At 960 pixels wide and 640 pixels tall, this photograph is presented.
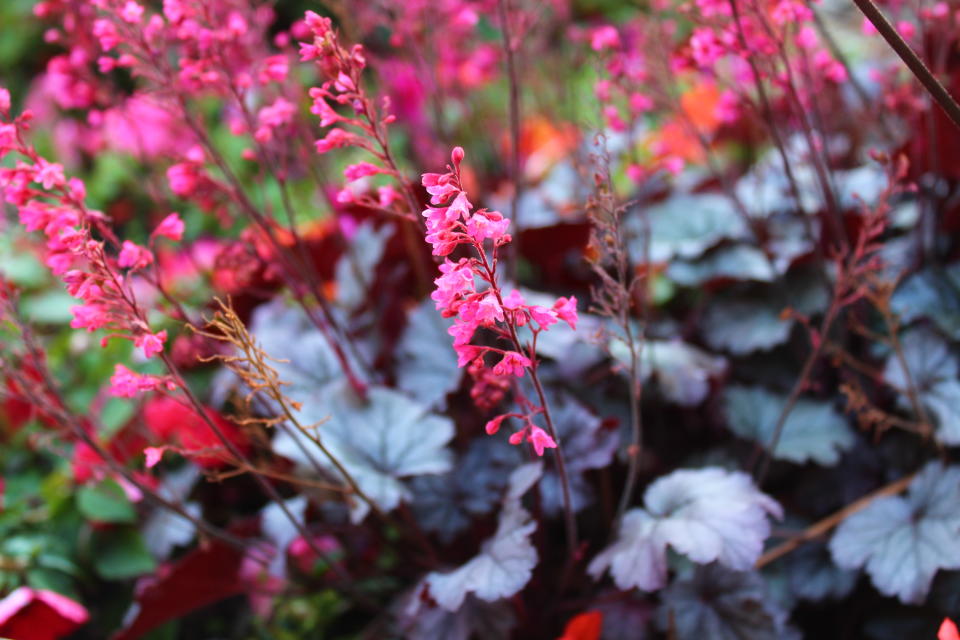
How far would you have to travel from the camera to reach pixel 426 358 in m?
1.53

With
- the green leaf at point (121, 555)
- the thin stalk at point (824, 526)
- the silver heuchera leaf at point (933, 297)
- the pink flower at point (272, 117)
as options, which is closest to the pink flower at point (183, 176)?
the pink flower at point (272, 117)

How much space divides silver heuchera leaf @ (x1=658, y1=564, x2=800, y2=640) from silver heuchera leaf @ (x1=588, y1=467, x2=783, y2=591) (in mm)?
130

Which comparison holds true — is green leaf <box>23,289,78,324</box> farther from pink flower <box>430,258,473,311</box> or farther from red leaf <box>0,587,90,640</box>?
pink flower <box>430,258,473,311</box>

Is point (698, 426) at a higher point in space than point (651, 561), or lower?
lower

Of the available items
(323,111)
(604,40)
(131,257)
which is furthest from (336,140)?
(604,40)

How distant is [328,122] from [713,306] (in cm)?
104

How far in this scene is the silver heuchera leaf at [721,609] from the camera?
118cm

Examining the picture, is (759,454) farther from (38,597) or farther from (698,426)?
(38,597)

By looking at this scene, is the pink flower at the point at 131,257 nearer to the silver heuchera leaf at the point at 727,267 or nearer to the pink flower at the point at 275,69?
the pink flower at the point at 275,69

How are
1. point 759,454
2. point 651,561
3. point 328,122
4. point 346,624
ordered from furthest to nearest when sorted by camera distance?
point 346,624
point 759,454
point 651,561
point 328,122

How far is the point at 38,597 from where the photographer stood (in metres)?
1.32

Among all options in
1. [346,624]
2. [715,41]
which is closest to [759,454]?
[715,41]

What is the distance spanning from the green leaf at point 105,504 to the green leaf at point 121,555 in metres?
0.04

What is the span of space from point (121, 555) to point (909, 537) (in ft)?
4.78
